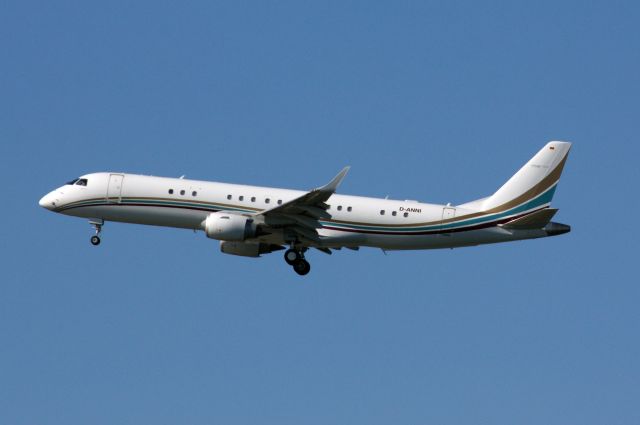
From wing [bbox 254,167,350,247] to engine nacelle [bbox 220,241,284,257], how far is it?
2.99m

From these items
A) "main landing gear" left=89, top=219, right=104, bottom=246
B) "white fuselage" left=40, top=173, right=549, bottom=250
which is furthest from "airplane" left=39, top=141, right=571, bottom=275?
"main landing gear" left=89, top=219, right=104, bottom=246

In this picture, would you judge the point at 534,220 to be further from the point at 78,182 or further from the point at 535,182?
the point at 78,182

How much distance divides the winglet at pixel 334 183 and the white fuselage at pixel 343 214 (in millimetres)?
4406

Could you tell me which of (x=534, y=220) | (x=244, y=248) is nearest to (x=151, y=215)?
(x=244, y=248)

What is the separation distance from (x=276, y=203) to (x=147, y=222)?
6937 mm

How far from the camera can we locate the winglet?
48312mm

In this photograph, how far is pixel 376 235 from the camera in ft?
177

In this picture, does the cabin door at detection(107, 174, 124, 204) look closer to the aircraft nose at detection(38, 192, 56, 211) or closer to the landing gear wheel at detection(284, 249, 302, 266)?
the aircraft nose at detection(38, 192, 56, 211)

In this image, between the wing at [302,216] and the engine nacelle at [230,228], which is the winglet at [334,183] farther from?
the engine nacelle at [230,228]

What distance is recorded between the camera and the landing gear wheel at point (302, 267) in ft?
180

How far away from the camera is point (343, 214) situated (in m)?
54.0

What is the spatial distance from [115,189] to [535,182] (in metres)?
21.9

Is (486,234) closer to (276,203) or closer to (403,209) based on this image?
(403,209)

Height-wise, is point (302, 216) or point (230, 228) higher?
point (302, 216)
